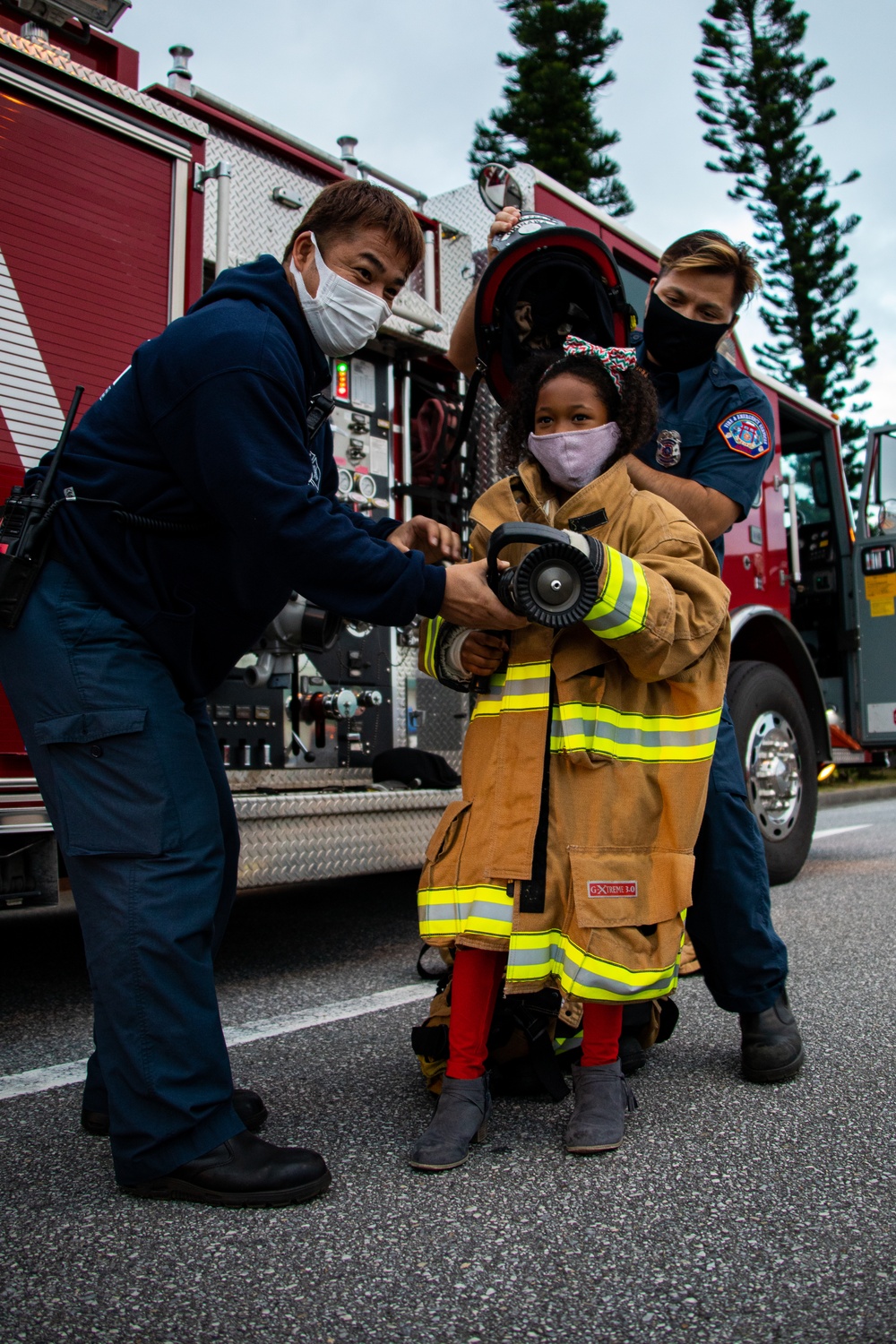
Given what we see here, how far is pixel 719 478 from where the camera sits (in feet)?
8.86

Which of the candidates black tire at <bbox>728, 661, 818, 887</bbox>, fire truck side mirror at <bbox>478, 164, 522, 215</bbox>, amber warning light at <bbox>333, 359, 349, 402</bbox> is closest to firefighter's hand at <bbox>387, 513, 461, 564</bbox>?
fire truck side mirror at <bbox>478, 164, 522, 215</bbox>

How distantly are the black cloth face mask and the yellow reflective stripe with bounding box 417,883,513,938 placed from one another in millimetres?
1415

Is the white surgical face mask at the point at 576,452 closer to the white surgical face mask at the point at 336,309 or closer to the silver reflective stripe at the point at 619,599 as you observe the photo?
the silver reflective stripe at the point at 619,599

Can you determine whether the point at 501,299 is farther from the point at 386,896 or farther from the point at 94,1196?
the point at 386,896

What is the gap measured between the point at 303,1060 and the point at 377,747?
2.28 m

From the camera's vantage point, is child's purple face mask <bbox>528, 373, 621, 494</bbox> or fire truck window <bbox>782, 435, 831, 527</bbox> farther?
fire truck window <bbox>782, 435, 831, 527</bbox>

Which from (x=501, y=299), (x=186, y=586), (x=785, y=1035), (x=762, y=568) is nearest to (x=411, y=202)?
(x=762, y=568)

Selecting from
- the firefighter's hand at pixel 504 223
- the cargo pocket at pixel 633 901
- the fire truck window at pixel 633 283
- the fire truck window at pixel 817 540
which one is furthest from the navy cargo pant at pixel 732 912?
the fire truck window at pixel 817 540

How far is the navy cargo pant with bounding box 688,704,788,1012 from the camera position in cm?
250

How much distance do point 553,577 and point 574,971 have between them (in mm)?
703

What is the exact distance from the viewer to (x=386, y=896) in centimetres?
588

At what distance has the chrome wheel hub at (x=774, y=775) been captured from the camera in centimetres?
525

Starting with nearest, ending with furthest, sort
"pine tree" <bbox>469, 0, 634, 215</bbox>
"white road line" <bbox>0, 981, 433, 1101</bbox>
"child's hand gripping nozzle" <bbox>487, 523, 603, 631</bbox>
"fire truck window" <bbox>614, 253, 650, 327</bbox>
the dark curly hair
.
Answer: "child's hand gripping nozzle" <bbox>487, 523, 603, 631</bbox> → the dark curly hair → "white road line" <bbox>0, 981, 433, 1101</bbox> → "fire truck window" <bbox>614, 253, 650, 327</bbox> → "pine tree" <bbox>469, 0, 634, 215</bbox>

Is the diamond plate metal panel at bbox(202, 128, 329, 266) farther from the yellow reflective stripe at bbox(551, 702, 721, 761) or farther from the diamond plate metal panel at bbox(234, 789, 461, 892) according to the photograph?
the yellow reflective stripe at bbox(551, 702, 721, 761)
